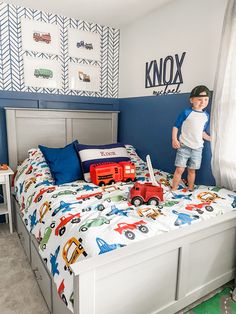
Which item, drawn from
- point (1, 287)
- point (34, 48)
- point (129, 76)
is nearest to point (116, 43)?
point (129, 76)

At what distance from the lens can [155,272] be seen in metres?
1.21

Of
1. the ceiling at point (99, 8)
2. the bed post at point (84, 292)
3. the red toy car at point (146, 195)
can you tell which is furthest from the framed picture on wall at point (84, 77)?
the bed post at point (84, 292)

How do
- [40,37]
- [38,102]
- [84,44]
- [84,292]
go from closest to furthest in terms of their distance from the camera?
[84,292] → [40,37] → [38,102] → [84,44]

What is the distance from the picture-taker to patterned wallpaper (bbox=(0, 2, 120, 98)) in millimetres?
2359

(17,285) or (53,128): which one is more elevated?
(53,128)

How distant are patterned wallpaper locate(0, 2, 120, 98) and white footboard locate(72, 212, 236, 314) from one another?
210cm

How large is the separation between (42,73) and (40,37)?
356 millimetres

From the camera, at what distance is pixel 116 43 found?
9.79 ft

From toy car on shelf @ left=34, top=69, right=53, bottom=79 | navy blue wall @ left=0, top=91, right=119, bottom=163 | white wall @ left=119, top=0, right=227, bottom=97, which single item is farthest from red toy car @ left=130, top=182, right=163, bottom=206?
toy car on shelf @ left=34, top=69, right=53, bottom=79

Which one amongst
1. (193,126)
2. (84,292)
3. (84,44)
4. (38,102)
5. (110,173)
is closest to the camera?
(84,292)

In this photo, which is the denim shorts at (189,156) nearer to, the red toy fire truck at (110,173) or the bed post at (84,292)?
the red toy fire truck at (110,173)

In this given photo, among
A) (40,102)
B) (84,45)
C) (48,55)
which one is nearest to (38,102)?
(40,102)

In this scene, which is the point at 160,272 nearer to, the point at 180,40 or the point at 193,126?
the point at 193,126

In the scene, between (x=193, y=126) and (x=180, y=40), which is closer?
(x=193, y=126)
